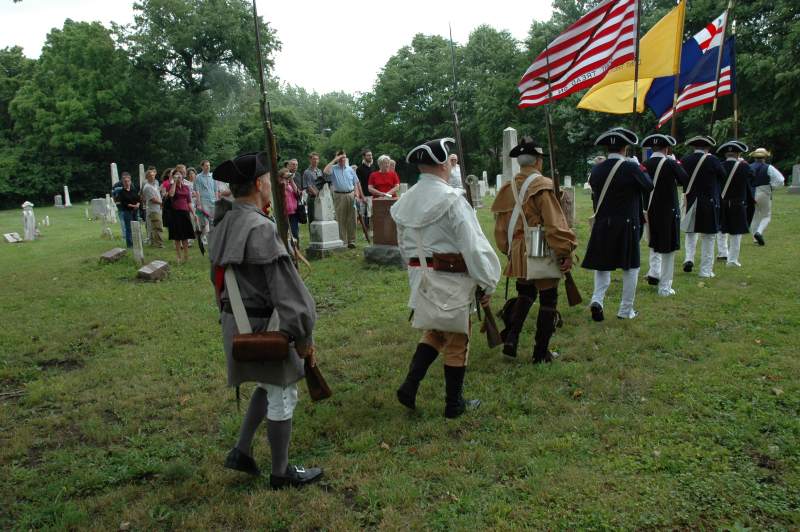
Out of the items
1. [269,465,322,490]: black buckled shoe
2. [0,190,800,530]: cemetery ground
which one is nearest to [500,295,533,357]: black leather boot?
[0,190,800,530]: cemetery ground

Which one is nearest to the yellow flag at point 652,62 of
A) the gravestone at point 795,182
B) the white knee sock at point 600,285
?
the white knee sock at point 600,285

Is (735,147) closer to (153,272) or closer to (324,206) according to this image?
(324,206)

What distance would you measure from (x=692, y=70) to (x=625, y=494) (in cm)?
1020

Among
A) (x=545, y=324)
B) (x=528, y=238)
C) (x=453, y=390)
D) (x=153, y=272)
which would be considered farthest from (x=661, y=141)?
(x=153, y=272)

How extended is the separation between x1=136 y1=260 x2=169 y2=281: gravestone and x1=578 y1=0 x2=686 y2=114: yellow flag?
8.23m

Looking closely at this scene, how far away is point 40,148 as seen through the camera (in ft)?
149

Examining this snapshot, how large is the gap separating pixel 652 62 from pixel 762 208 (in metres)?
4.89

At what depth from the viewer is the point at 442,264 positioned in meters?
4.63

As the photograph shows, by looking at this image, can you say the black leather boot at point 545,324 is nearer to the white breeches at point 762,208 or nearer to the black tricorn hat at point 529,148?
the black tricorn hat at point 529,148

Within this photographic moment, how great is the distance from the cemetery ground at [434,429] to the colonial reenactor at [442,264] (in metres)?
0.42

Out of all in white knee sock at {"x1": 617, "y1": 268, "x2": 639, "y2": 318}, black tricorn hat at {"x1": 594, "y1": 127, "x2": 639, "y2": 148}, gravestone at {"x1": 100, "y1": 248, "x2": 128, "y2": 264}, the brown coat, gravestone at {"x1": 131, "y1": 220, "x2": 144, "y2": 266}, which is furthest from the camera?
gravestone at {"x1": 100, "y1": 248, "x2": 128, "y2": 264}

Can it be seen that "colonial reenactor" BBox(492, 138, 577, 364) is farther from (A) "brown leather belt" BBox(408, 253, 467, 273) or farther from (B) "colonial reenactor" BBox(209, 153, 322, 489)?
(B) "colonial reenactor" BBox(209, 153, 322, 489)

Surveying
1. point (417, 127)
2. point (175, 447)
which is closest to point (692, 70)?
point (175, 447)

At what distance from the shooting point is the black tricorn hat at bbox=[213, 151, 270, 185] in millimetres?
3551
